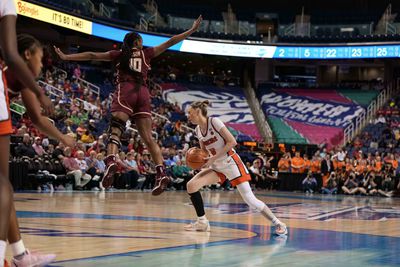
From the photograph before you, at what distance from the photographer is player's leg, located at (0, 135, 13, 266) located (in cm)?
380

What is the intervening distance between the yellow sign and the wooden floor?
567 inches

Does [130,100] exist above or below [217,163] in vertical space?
above

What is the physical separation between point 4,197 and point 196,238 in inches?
139

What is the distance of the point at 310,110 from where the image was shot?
1339 inches

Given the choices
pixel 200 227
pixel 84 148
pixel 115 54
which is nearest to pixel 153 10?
pixel 84 148

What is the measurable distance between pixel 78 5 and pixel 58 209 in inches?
777

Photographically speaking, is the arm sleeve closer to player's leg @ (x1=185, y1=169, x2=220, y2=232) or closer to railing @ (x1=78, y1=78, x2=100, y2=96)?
player's leg @ (x1=185, y1=169, x2=220, y2=232)

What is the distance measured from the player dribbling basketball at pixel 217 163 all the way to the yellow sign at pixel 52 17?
635 inches

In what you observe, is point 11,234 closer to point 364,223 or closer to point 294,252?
point 294,252

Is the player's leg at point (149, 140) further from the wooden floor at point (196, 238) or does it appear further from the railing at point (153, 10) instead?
the railing at point (153, 10)

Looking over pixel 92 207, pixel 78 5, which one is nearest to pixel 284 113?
pixel 78 5

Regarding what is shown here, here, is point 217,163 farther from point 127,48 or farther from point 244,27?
point 244,27

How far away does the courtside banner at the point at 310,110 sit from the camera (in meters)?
32.9

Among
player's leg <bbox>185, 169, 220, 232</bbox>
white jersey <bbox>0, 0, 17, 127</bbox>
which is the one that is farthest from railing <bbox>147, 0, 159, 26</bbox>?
white jersey <bbox>0, 0, 17, 127</bbox>
